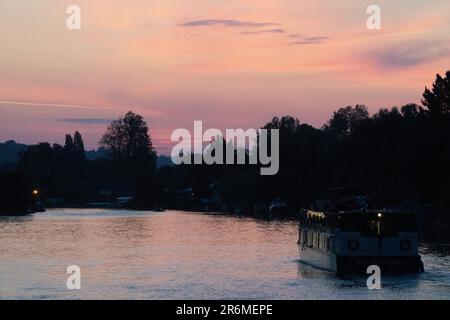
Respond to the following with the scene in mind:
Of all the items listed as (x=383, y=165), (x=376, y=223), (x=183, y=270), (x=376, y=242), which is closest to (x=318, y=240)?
(x=376, y=223)

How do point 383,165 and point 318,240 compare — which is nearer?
point 318,240

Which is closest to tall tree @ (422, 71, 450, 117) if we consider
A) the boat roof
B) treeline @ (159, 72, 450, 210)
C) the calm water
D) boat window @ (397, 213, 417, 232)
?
treeline @ (159, 72, 450, 210)

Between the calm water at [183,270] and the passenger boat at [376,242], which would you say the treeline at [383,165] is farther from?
the passenger boat at [376,242]

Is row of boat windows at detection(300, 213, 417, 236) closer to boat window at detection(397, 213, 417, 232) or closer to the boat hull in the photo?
boat window at detection(397, 213, 417, 232)

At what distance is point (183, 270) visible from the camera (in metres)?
57.3

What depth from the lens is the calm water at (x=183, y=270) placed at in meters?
46.8

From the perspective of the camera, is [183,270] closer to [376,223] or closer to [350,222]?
[350,222]

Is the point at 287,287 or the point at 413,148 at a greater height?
the point at 413,148
